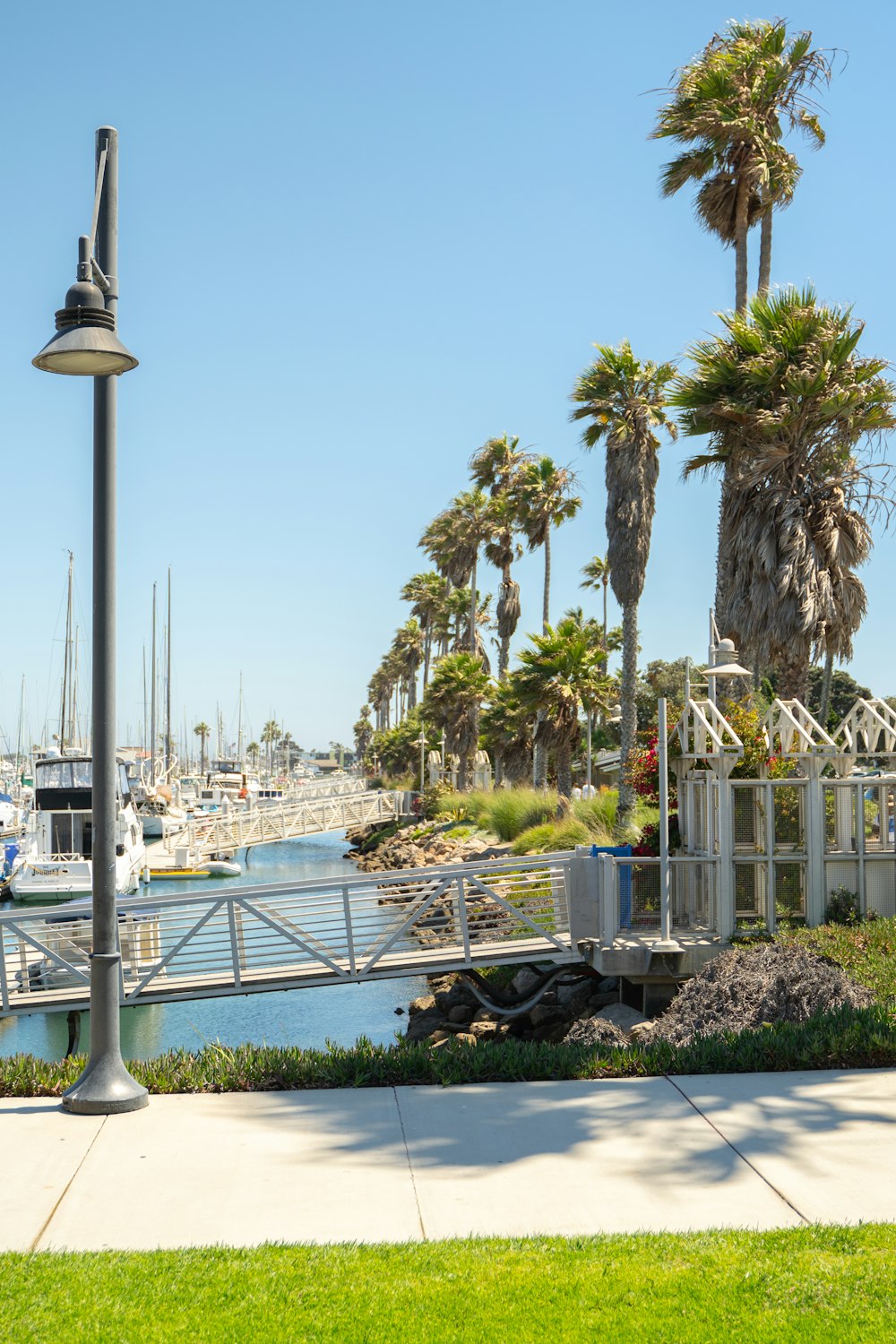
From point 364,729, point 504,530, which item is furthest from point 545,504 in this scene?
point 364,729

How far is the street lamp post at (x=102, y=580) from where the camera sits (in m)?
7.92

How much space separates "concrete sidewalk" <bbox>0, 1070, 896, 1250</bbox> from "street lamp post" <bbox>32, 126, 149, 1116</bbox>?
12.9 inches

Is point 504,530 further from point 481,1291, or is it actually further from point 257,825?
point 481,1291

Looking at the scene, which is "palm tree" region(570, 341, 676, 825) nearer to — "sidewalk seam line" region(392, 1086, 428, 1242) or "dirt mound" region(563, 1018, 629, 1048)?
"dirt mound" region(563, 1018, 629, 1048)

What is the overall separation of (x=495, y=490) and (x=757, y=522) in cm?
3792

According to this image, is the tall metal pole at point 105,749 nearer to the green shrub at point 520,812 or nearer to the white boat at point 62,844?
the green shrub at point 520,812

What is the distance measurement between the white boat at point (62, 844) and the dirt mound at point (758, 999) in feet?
97.9

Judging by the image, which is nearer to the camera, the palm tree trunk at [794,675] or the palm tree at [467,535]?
the palm tree trunk at [794,675]

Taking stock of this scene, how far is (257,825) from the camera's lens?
55.1 m

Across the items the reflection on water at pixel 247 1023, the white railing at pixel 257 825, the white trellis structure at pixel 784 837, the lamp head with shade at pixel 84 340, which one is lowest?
the reflection on water at pixel 247 1023

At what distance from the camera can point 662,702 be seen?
42.2 feet

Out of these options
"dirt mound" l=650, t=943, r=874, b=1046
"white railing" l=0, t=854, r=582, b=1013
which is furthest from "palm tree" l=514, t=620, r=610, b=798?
"dirt mound" l=650, t=943, r=874, b=1046

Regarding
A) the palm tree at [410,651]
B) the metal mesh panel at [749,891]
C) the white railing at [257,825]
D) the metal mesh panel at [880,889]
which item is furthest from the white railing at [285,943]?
the palm tree at [410,651]

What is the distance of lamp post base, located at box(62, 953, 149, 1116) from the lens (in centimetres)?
805
